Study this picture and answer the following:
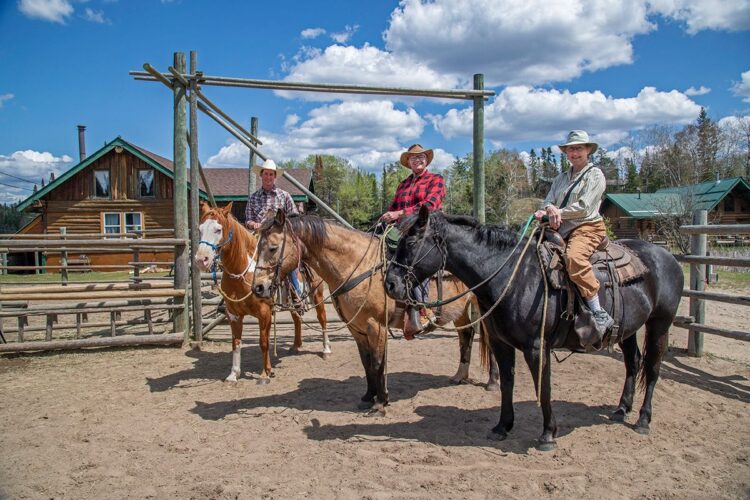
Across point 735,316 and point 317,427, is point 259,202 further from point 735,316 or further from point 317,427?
point 735,316

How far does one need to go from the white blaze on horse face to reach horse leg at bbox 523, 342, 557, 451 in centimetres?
385

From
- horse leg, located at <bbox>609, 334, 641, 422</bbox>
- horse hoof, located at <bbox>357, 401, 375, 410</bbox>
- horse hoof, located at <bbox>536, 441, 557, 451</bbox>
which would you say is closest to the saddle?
horse leg, located at <bbox>609, 334, 641, 422</bbox>

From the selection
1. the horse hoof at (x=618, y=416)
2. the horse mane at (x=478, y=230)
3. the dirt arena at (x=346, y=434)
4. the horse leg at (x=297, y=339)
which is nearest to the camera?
the dirt arena at (x=346, y=434)

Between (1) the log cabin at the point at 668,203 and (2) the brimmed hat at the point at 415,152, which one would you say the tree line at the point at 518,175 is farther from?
(2) the brimmed hat at the point at 415,152

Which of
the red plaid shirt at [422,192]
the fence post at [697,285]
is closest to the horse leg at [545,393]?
the red plaid shirt at [422,192]

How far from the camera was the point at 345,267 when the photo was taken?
509 centimetres

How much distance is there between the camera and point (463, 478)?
144 inches

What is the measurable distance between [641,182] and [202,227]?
205ft

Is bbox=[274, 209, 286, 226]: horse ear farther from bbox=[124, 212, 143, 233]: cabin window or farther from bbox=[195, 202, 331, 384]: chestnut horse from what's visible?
bbox=[124, 212, 143, 233]: cabin window

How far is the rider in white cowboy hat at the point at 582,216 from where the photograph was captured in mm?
4070

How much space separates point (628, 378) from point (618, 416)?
0.48 meters

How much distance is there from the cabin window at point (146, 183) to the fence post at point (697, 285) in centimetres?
2329

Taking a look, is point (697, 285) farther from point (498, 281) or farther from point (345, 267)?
point (345, 267)

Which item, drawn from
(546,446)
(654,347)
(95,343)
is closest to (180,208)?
(95,343)
